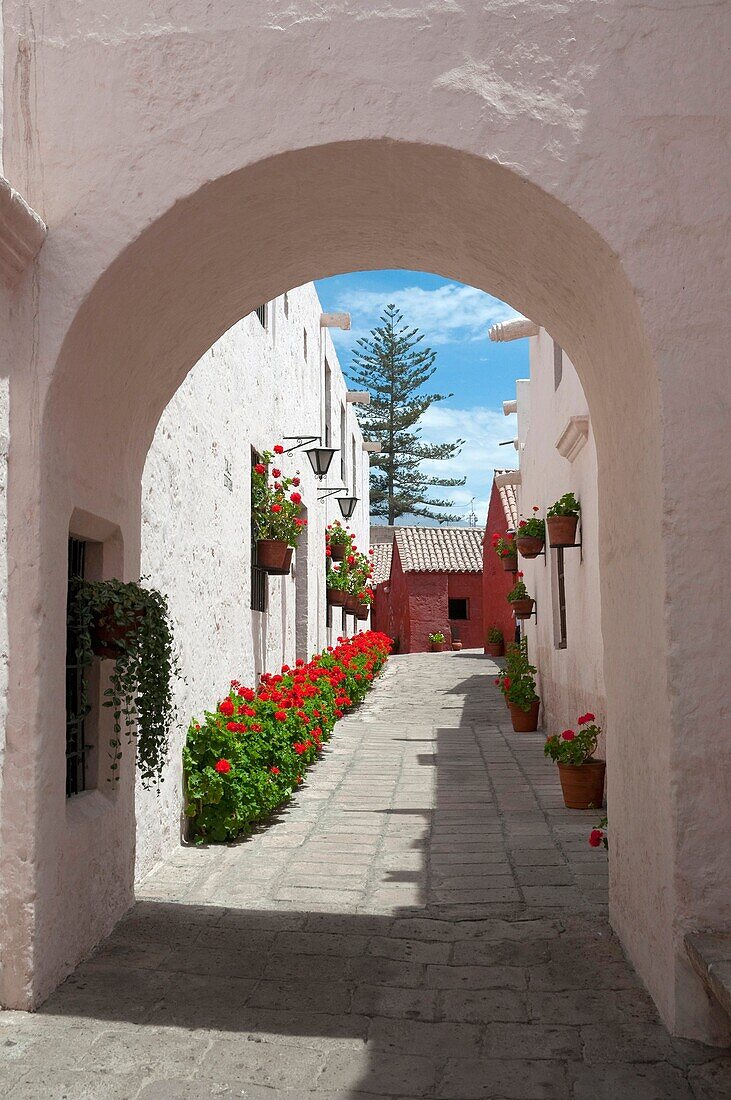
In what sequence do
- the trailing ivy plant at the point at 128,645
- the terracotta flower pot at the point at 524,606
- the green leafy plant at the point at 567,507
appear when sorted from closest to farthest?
the trailing ivy plant at the point at 128,645, the green leafy plant at the point at 567,507, the terracotta flower pot at the point at 524,606

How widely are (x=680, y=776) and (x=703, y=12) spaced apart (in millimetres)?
2772

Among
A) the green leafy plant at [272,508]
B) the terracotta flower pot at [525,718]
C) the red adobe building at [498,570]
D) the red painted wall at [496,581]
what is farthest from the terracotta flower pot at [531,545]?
the red painted wall at [496,581]

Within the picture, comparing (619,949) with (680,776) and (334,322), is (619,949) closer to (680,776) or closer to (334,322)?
(680,776)

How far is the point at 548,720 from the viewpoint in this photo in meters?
11.3

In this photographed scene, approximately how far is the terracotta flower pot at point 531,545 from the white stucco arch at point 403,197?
6.71 metres

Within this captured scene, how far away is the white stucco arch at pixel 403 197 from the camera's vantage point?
341cm

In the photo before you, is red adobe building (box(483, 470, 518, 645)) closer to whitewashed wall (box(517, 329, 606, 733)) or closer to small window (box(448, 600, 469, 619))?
small window (box(448, 600, 469, 619))

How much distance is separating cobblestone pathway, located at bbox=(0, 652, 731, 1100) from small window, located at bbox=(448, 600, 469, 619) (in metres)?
21.9

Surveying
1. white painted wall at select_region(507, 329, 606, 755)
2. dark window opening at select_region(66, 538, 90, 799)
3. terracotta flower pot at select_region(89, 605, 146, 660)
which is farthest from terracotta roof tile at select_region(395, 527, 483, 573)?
terracotta flower pot at select_region(89, 605, 146, 660)

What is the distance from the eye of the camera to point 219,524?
701cm

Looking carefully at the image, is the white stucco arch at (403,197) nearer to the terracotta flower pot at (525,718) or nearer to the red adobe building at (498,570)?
the terracotta flower pot at (525,718)

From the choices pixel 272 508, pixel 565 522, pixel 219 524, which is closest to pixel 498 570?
pixel 565 522

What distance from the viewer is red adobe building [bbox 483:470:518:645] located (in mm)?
21375

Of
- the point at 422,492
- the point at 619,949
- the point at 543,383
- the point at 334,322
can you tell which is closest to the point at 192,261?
the point at 619,949
